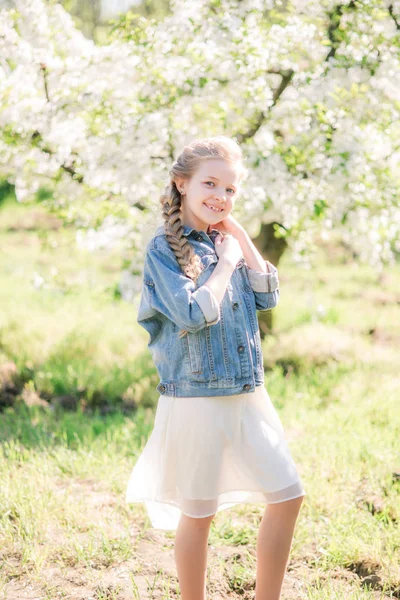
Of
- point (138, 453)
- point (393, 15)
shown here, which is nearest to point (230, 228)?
point (138, 453)

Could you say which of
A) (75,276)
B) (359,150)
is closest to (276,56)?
(359,150)

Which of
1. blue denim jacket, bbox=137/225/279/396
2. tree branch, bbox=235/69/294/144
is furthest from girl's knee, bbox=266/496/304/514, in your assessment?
tree branch, bbox=235/69/294/144

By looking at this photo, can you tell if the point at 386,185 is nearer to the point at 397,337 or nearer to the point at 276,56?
the point at 276,56

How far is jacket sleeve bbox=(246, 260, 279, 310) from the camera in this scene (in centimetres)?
246

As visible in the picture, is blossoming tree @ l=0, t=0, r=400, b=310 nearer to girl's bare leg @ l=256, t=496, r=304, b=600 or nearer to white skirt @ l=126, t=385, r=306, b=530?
white skirt @ l=126, t=385, r=306, b=530

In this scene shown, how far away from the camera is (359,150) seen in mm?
4734

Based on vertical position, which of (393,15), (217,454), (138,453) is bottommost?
(138,453)

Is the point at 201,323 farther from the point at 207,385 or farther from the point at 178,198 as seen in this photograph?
the point at 178,198

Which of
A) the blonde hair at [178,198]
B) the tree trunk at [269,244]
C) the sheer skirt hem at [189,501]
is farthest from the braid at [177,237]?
the tree trunk at [269,244]

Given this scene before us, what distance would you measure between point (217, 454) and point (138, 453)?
5.86 feet

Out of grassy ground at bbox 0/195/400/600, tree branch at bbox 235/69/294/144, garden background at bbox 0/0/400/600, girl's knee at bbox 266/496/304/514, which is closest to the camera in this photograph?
girl's knee at bbox 266/496/304/514

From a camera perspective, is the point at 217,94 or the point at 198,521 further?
the point at 217,94

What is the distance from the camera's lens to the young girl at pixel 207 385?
2285 mm

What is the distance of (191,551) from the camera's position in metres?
2.32
